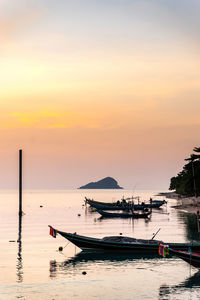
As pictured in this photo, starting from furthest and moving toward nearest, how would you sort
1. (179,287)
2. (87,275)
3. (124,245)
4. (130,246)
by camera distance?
1. (124,245)
2. (130,246)
3. (87,275)
4. (179,287)

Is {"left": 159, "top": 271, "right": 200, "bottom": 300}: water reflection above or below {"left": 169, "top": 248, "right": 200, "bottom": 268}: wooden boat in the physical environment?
below

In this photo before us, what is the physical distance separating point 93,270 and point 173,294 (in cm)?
1016

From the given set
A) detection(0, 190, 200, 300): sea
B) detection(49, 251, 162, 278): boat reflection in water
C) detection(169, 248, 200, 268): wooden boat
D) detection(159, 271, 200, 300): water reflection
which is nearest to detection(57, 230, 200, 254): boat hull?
detection(49, 251, 162, 278): boat reflection in water

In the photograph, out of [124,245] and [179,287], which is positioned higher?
[124,245]

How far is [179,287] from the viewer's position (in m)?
38.3

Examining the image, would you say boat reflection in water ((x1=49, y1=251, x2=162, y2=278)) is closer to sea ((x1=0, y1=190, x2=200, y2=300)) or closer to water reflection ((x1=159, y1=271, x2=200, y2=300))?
sea ((x1=0, y1=190, x2=200, y2=300))

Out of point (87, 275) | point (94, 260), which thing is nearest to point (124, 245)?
point (94, 260)

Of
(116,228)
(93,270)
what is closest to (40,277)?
(93,270)

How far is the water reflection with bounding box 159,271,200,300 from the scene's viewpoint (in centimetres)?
3606

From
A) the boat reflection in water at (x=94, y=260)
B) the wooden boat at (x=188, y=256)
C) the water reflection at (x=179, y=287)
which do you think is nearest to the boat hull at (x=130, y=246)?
the boat reflection in water at (x=94, y=260)

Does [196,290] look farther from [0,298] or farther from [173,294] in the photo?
[0,298]

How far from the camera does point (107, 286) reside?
38656mm

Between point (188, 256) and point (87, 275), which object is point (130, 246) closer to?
point (87, 275)

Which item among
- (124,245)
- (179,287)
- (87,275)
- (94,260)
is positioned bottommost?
(179,287)
